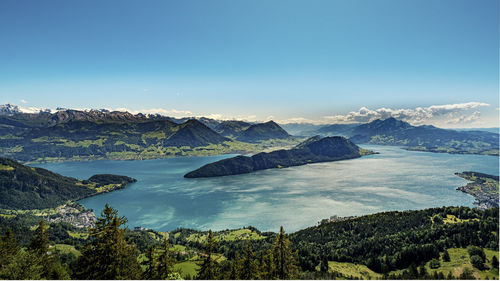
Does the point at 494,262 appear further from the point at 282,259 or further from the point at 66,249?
the point at 66,249

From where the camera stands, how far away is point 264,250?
247 ft

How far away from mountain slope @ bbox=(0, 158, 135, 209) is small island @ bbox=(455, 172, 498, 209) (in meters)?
214

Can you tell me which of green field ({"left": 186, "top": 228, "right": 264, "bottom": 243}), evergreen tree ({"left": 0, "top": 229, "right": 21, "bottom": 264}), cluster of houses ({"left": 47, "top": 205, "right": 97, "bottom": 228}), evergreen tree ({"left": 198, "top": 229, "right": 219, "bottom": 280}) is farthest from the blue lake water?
evergreen tree ({"left": 0, "top": 229, "right": 21, "bottom": 264})

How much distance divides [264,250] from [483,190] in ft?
539

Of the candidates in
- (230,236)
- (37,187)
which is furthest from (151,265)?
(37,187)

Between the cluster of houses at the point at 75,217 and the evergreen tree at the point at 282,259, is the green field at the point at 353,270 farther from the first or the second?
the cluster of houses at the point at 75,217

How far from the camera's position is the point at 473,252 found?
62281mm

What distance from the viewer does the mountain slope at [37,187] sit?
510ft

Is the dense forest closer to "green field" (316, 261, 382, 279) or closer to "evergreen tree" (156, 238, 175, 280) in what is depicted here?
"evergreen tree" (156, 238, 175, 280)

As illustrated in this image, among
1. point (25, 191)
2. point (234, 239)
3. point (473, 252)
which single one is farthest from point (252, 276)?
point (25, 191)

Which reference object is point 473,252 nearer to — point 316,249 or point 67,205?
point 316,249

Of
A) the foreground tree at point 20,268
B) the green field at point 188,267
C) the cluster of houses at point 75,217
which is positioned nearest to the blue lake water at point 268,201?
the cluster of houses at point 75,217

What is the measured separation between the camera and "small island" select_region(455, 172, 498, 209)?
137250 millimetres

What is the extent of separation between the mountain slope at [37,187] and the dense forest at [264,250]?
2656 centimetres
